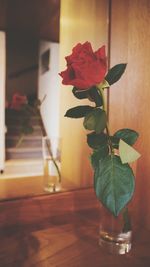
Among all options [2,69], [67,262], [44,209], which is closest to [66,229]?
[44,209]

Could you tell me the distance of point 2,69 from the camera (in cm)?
94

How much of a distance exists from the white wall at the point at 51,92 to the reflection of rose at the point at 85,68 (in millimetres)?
428

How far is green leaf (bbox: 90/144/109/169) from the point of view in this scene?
0.61 metres

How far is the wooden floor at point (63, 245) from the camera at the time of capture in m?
0.64

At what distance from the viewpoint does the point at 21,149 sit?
979 mm

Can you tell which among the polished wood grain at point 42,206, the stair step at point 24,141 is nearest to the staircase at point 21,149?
the stair step at point 24,141

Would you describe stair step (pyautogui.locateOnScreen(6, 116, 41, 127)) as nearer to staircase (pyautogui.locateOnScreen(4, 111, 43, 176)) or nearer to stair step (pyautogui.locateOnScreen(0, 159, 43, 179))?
staircase (pyautogui.locateOnScreen(4, 111, 43, 176))

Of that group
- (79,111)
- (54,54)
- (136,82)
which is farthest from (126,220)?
(54,54)

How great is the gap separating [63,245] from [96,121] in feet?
1.17

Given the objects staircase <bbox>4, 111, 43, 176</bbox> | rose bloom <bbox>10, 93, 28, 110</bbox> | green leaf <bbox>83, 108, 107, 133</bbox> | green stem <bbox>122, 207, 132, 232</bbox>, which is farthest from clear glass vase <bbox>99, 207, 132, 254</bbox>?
rose bloom <bbox>10, 93, 28, 110</bbox>

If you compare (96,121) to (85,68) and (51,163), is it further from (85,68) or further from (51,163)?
(51,163)

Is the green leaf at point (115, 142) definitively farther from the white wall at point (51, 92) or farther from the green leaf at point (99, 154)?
Answer: the white wall at point (51, 92)

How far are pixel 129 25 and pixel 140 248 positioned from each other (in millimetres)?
655

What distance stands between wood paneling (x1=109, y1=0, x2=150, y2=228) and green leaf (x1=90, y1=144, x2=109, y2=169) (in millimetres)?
224
